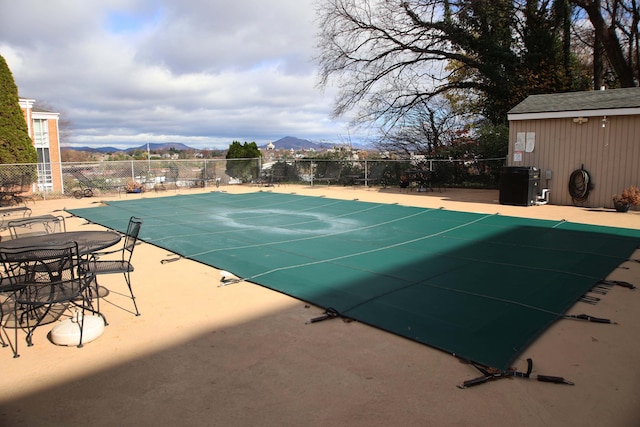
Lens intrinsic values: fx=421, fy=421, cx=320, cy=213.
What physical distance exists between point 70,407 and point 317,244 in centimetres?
458

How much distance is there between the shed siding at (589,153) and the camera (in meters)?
10.0

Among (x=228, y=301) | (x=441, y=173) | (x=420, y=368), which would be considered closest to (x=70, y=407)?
(x=228, y=301)

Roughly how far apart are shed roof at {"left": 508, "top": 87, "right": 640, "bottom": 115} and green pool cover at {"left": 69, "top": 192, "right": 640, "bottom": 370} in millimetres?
3899

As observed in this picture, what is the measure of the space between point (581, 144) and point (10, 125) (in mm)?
17810

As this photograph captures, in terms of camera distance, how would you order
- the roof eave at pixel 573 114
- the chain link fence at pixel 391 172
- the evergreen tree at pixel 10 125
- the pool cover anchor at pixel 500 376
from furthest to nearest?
the chain link fence at pixel 391 172
the evergreen tree at pixel 10 125
the roof eave at pixel 573 114
the pool cover anchor at pixel 500 376

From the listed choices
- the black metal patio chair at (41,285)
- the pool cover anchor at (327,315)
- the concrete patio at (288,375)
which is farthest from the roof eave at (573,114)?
the black metal patio chair at (41,285)

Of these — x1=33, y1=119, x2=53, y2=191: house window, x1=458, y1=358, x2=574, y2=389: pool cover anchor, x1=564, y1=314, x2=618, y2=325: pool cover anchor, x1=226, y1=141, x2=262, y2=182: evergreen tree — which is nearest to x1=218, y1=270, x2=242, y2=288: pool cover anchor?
x1=458, y1=358, x2=574, y2=389: pool cover anchor

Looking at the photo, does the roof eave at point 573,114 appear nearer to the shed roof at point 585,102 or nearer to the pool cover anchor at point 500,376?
the shed roof at point 585,102

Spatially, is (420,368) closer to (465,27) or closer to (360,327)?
(360,327)

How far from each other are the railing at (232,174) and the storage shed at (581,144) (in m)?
3.27

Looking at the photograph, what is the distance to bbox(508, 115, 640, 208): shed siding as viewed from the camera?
32.9ft

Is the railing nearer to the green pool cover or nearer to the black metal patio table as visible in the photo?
the green pool cover

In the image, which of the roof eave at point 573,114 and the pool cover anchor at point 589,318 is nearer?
the pool cover anchor at point 589,318

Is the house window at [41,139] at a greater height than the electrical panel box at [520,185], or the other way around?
the house window at [41,139]
